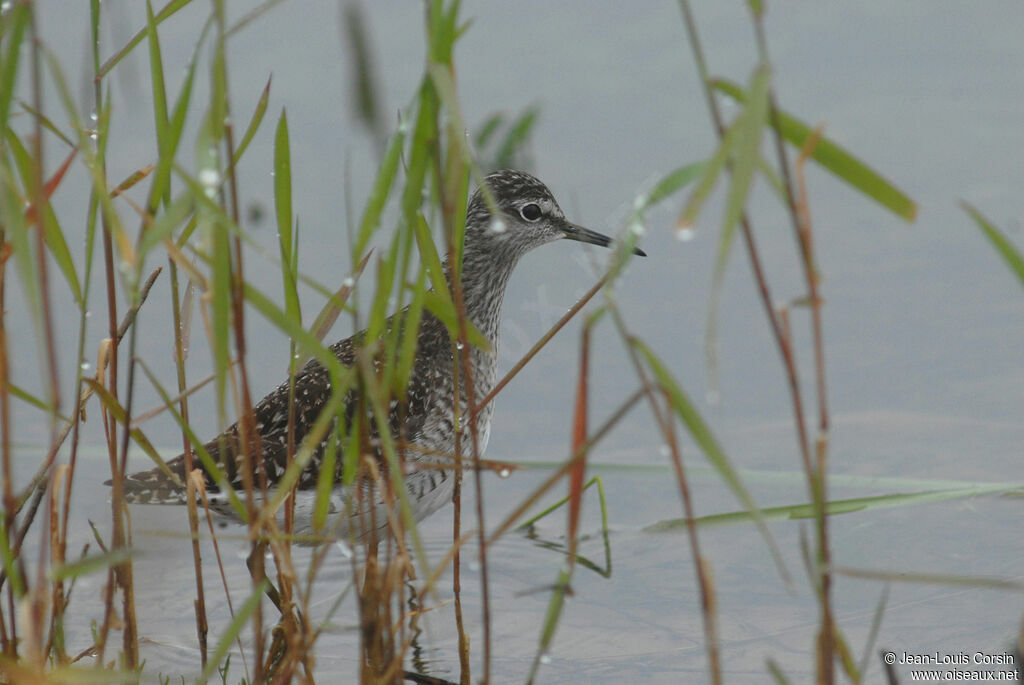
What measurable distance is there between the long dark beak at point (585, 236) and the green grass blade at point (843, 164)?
3112 millimetres

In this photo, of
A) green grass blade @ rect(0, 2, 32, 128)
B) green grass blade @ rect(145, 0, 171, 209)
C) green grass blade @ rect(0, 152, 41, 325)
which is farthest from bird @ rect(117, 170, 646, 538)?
green grass blade @ rect(0, 152, 41, 325)

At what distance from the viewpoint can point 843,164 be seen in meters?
2.08

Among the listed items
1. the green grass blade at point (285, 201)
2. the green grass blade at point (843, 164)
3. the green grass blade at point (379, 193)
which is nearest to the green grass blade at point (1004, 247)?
the green grass blade at point (843, 164)

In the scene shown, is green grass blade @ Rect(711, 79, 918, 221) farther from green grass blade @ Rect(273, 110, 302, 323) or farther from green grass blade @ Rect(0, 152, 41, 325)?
green grass blade @ Rect(0, 152, 41, 325)

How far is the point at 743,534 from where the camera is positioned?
18.0 ft

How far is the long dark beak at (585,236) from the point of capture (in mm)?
5340

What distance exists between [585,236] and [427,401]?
1063 millimetres

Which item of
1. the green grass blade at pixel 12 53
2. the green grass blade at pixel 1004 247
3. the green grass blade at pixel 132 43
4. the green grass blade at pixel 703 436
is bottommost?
the green grass blade at pixel 703 436

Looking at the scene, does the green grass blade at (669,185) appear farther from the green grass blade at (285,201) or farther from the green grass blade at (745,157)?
the green grass blade at (285,201)

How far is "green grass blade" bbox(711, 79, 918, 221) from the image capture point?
1.99m

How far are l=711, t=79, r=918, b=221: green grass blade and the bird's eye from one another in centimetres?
327

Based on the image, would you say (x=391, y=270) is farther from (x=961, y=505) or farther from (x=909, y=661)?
(x=961, y=505)

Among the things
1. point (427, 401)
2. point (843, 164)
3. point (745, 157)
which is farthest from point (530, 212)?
point (745, 157)

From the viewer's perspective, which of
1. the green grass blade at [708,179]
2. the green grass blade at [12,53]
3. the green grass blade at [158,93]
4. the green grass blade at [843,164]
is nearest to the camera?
the green grass blade at [708,179]
